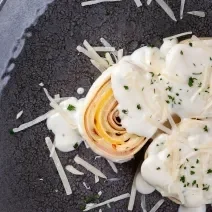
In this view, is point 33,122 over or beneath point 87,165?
over

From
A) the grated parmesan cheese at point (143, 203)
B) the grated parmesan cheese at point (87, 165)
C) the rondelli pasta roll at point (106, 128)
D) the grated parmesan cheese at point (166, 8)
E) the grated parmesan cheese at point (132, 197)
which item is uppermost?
the grated parmesan cheese at point (166, 8)

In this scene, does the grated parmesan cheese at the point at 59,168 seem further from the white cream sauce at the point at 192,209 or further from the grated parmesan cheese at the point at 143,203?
the white cream sauce at the point at 192,209

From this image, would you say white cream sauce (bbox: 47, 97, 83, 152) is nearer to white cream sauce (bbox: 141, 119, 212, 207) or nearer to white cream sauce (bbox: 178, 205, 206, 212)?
white cream sauce (bbox: 141, 119, 212, 207)

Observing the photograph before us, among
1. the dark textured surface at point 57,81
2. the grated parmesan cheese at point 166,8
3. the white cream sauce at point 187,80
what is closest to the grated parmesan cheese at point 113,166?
the dark textured surface at point 57,81

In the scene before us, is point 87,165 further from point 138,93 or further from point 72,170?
point 138,93

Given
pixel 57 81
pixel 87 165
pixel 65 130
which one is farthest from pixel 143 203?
pixel 57 81

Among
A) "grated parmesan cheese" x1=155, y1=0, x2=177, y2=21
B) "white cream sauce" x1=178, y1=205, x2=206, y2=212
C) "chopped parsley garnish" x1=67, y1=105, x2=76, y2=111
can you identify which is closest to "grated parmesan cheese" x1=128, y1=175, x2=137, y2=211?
"white cream sauce" x1=178, y1=205, x2=206, y2=212
